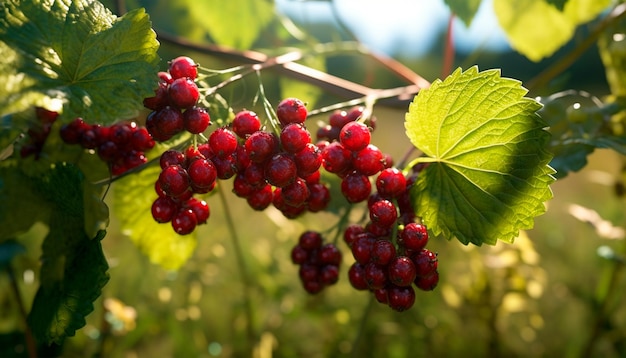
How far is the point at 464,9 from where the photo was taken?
2.89ft

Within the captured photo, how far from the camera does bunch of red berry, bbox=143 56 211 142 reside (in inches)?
24.2

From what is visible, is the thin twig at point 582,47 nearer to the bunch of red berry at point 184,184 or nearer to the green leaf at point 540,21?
the green leaf at point 540,21

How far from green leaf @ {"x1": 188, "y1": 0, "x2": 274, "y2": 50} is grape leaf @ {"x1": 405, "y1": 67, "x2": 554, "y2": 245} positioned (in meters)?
0.75

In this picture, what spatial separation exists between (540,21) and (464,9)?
0.37 m

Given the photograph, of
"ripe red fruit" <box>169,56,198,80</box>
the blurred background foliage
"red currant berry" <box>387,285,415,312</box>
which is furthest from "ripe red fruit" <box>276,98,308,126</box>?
the blurred background foliage

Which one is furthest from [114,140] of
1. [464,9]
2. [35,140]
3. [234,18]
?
[234,18]

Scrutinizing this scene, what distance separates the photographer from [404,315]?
138 cm

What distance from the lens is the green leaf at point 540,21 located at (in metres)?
1.11

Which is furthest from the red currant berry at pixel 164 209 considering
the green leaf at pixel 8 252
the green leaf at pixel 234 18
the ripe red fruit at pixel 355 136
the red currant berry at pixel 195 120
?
the green leaf at pixel 234 18

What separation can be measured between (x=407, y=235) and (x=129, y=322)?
73 cm

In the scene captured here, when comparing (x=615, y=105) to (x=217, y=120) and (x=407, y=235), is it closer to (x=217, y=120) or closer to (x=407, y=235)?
(x=407, y=235)

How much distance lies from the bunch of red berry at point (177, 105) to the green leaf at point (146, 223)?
0.59ft

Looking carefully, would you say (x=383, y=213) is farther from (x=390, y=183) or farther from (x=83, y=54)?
(x=83, y=54)

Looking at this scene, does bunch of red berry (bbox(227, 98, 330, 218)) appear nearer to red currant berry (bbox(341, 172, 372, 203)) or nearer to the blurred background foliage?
red currant berry (bbox(341, 172, 372, 203))
